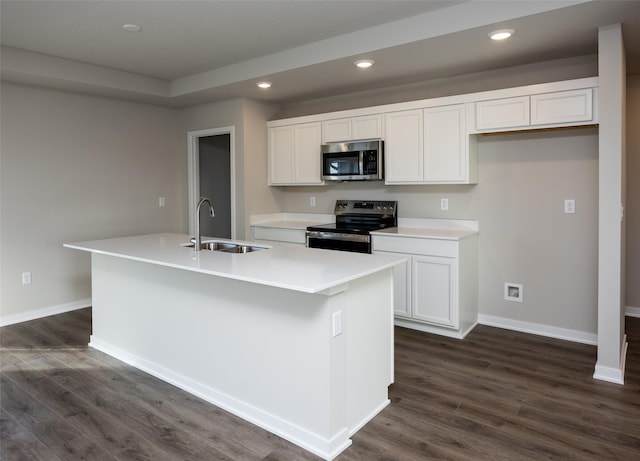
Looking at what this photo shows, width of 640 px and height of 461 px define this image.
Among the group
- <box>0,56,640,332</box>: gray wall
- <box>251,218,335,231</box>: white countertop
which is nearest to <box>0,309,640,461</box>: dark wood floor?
<box>0,56,640,332</box>: gray wall

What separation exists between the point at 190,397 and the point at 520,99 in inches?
125

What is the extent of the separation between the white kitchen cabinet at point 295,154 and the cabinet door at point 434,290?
153cm

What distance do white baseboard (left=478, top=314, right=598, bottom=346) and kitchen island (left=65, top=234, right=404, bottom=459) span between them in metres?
1.75

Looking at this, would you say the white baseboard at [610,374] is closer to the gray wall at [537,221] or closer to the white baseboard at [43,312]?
the gray wall at [537,221]

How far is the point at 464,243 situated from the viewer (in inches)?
149

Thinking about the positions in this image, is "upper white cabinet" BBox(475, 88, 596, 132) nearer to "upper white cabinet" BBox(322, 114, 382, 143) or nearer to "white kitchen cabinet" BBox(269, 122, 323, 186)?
"upper white cabinet" BBox(322, 114, 382, 143)

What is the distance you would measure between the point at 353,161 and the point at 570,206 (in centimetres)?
194

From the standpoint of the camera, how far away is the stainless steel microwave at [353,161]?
14.0ft

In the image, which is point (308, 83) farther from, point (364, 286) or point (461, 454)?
point (461, 454)

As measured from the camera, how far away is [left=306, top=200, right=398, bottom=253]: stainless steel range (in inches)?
167

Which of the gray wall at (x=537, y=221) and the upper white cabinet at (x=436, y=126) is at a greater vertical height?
the upper white cabinet at (x=436, y=126)

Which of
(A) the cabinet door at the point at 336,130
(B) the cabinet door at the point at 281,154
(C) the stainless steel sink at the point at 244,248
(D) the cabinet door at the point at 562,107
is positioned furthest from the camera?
(B) the cabinet door at the point at 281,154

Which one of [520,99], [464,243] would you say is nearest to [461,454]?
[464,243]

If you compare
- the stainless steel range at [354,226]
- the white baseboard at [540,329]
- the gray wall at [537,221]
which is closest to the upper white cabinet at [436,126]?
the gray wall at [537,221]
